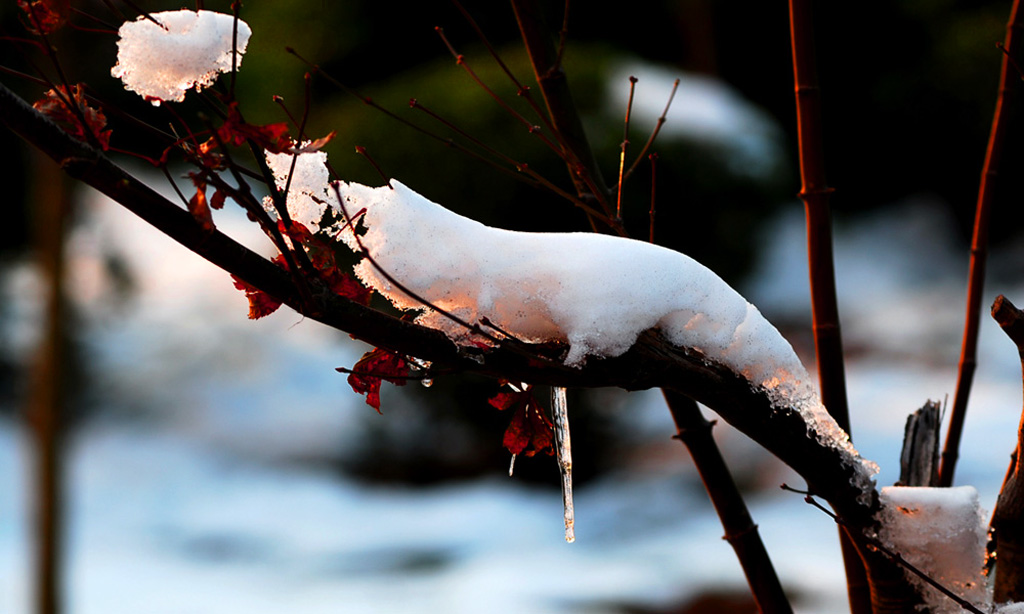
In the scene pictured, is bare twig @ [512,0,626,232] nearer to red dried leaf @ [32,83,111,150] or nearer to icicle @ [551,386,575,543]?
icicle @ [551,386,575,543]

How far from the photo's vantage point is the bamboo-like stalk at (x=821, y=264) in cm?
120

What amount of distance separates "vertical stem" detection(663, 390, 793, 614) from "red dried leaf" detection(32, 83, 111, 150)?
29.7 inches

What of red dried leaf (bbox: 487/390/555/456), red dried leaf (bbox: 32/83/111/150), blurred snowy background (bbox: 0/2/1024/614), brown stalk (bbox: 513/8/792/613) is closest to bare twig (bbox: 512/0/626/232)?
brown stalk (bbox: 513/8/792/613)

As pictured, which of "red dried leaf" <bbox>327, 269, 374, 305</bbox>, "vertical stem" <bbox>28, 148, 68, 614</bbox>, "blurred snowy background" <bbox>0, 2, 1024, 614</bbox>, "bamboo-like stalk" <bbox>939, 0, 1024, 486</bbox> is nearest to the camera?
"red dried leaf" <bbox>327, 269, 374, 305</bbox>

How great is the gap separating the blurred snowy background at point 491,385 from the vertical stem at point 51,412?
0.84 metres

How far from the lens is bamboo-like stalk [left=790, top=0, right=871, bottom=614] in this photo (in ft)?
3.92

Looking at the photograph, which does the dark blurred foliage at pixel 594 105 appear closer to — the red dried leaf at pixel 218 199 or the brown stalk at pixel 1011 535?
the red dried leaf at pixel 218 199

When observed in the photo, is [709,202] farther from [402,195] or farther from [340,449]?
[402,195]

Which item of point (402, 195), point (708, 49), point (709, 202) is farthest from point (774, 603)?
point (708, 49)

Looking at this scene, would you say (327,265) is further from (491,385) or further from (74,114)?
(491,385)

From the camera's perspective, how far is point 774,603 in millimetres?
1153

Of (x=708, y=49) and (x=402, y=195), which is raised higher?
(x=708, y=49)

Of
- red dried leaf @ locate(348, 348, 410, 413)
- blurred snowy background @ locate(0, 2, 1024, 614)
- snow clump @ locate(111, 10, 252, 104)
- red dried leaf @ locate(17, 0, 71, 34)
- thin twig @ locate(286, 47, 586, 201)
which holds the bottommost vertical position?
red dried leaf @ locate(348, 348, 410, 413)

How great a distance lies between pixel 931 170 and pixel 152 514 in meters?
8.01
